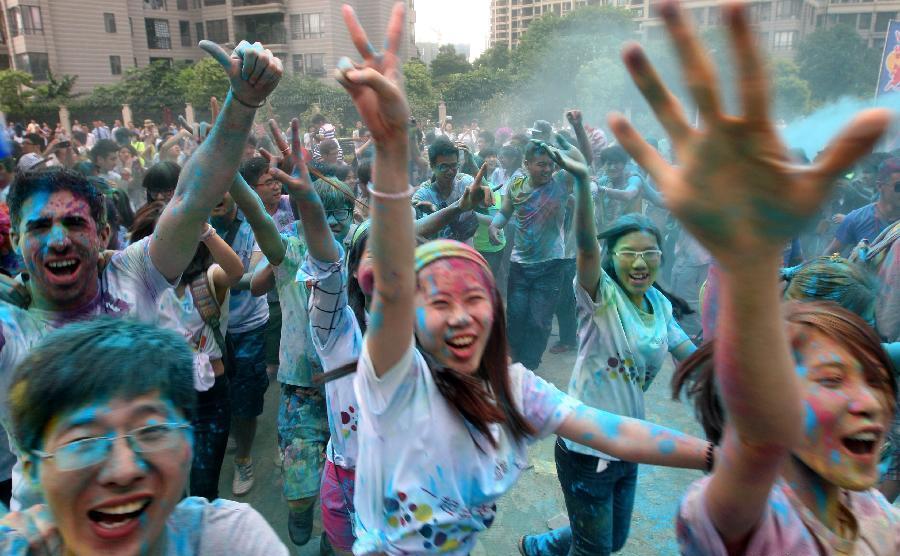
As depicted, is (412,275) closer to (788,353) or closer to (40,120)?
(788,353)

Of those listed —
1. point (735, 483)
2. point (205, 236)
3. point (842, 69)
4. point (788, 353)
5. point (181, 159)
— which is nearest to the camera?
point (788, 353)

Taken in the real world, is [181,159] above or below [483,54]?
below

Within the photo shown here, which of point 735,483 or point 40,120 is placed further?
point 40,120

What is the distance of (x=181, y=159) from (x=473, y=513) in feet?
27.5

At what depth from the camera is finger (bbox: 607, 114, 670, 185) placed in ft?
3.27

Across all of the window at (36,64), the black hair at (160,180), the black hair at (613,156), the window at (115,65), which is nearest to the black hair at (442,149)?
the black hair at (160,180)

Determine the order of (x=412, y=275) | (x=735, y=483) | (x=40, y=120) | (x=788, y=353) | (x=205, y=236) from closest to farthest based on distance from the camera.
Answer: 1. (x=788, y=353)
2. (x=735, y=483)
3. (x=412, y=275)
4. (x=205, y=236)
5. (x=40, y=120)

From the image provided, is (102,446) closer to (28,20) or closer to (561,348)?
(561,348)

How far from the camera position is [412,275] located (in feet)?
4.67

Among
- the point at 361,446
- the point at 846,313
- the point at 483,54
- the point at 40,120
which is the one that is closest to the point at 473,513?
the point at 361,446

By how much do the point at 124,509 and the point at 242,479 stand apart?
9.95ft

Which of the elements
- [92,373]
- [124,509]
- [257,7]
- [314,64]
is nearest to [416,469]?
[124,509]

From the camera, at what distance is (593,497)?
2.64 m

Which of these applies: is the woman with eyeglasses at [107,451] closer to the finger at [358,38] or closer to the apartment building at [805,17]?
the finger at [358,38]
